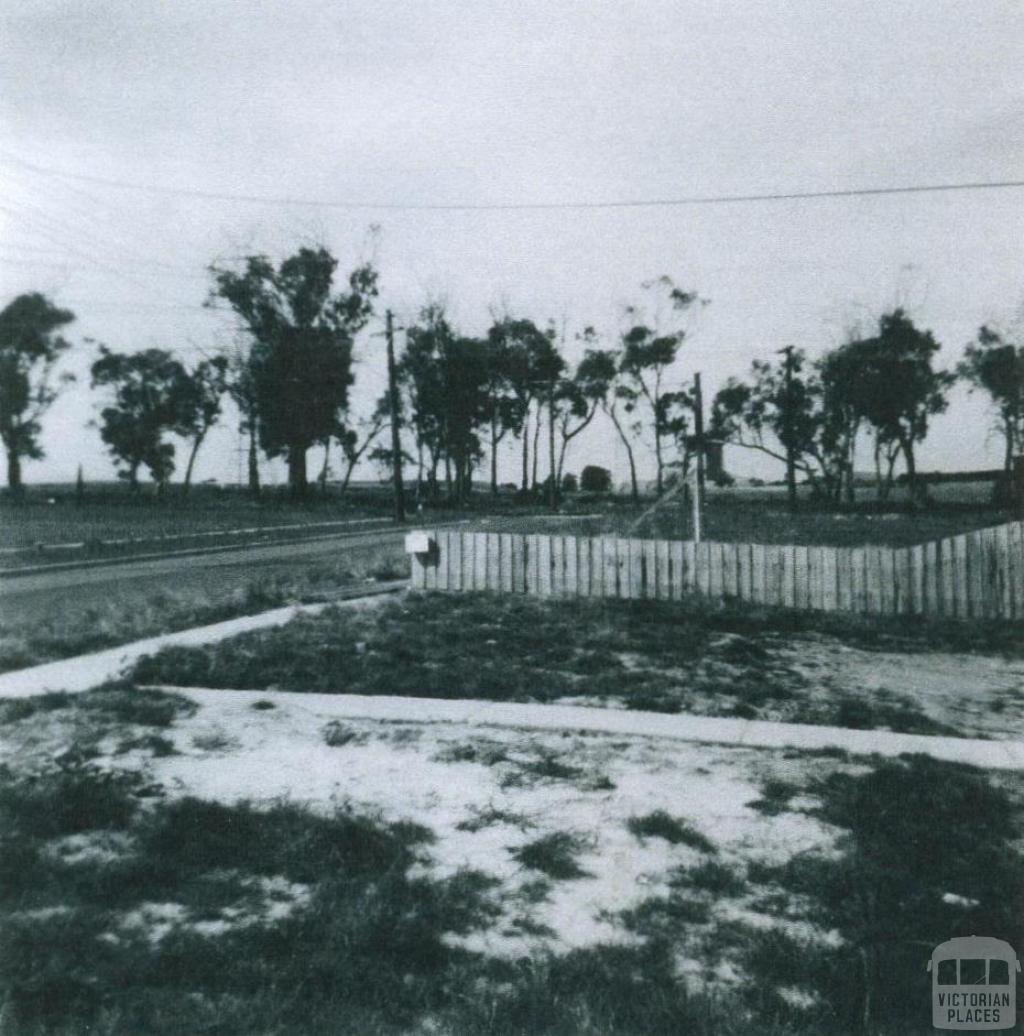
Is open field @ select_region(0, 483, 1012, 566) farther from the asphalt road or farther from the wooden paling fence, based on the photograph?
the wooden paling fence

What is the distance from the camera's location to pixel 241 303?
41469 mm

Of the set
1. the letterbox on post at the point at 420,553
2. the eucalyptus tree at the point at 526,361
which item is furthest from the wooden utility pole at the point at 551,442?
the letterbox on post at the point at 420,553

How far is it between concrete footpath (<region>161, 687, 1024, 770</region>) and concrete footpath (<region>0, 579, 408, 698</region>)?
0.98 meters

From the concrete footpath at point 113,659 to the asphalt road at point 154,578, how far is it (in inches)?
106

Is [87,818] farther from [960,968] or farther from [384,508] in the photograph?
[384,508]

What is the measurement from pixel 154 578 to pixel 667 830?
15.5 metres

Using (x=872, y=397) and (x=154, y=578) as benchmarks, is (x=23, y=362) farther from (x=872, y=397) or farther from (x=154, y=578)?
(x=872, y=397)

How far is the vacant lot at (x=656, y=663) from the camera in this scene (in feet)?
26.2

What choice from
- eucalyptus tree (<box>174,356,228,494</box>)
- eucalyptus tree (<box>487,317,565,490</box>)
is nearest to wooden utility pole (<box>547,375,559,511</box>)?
eucalyptus tree (<box>487,317,565,490</box>)

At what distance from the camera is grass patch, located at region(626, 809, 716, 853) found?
4.86m

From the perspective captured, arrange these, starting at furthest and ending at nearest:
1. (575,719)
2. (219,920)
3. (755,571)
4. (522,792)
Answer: (755,571)
(575,719)
(522,792)
(219,920)

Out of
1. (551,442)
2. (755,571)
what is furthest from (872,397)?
(755,571)

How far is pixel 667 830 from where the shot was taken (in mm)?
4988

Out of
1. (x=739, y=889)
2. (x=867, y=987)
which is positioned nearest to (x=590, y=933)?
(x=739, y=889)
